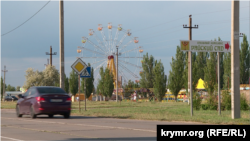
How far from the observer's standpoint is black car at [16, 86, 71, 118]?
1891 cm

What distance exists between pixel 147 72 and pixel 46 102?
2990 inches

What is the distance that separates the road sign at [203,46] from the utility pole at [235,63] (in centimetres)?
193

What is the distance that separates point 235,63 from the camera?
56.1ft

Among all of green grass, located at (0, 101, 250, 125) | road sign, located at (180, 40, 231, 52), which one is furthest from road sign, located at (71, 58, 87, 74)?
road sign, located at (180, 40, 231, 52)

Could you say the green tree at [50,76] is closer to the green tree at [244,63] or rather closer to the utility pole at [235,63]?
the green tree at [244,63]

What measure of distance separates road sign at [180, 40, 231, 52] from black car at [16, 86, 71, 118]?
20.7 feet

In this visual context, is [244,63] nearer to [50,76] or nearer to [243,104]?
[50,76]

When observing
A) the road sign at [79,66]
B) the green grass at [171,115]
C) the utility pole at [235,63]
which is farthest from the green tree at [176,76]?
Result: the utility pole at [235,63]

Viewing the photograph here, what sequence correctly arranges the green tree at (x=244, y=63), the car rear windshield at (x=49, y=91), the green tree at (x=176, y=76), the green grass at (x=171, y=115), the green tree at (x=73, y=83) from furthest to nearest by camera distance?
the green tree at (x=73, y=83) < the green tree at (x=244, y=63) < the green tree at (x=176, y=76) < the car rear windshield at (x=49, y=91) < the green grass at (x=171, y=115)

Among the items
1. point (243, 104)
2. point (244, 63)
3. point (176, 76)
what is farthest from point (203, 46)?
point (244, 63)

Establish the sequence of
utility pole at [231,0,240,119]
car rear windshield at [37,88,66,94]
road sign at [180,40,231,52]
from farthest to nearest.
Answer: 1. car rear windshield at [37,88,66,94]
2. road sign at [180,40,231,52]
3. utility pole at [231,0,240,119]

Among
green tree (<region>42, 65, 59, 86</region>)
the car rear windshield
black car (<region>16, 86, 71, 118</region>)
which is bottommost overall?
black car (<region>16, 86, 71, 118</region>)

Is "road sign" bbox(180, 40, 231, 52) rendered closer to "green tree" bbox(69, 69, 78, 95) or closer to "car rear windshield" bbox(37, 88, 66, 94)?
"car rear windshield" bbox(37, 88, 66, 94)

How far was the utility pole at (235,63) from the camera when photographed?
17.0 meters
